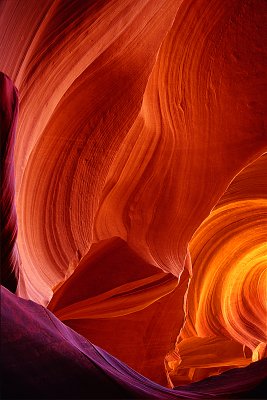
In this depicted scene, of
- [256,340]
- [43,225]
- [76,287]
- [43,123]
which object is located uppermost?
[43,123]

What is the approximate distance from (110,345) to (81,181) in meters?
1.40

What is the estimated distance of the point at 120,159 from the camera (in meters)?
3.33

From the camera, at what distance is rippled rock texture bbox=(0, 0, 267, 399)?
1.76 meters

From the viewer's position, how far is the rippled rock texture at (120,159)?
1.76 meters

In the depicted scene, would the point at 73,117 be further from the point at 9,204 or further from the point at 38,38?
the point at 9,204

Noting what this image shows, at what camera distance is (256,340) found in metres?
6.08

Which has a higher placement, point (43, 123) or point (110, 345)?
point (43, 123)

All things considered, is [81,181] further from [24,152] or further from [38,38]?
[38,38]

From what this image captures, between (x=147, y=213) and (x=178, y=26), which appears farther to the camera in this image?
(x=147, y=213)

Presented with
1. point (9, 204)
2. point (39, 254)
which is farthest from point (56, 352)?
point (39, 254)

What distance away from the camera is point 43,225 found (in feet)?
9.23

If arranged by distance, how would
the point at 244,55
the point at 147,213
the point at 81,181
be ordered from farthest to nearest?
the point at 147,213 < the point at 244,55 < the point at 81,181

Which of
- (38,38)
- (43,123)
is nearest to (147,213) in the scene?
(43,123)

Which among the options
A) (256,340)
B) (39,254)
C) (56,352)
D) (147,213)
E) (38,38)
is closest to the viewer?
(56,352)
